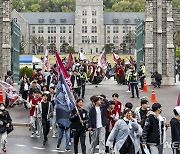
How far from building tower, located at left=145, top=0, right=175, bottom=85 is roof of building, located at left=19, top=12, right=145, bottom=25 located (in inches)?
3475

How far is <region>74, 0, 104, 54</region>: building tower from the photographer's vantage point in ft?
411

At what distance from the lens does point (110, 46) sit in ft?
391

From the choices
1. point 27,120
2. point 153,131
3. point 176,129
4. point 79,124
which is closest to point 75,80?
point 27,120

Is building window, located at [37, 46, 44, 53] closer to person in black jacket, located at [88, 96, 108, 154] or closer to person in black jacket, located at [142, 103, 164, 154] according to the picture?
person in black jacket, located at [88, 96, 108, 154]

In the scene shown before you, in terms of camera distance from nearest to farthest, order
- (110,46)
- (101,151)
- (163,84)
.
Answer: (101,151), (163,84), (110,46)

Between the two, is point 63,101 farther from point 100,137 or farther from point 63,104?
point 100,137

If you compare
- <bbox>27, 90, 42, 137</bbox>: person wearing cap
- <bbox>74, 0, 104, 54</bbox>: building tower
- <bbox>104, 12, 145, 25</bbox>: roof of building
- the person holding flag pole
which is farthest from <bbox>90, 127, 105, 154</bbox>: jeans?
<bbox>104, 12, 145, 25</bbox>: roof of building

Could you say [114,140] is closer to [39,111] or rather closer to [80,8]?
[39,111]

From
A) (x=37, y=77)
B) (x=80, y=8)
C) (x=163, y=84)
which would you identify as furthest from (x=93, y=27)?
(x=37, y=77)

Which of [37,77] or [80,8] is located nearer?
[37,77]

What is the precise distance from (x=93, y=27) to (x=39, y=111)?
4318 inches

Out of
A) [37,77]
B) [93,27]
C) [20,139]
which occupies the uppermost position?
[93,27]

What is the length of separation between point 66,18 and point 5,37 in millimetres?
91662

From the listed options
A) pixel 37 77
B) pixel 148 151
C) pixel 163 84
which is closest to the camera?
pixel 148 151
